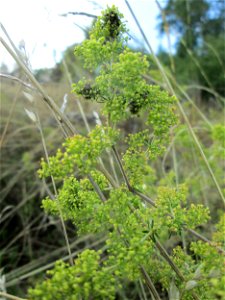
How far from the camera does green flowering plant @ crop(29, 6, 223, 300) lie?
721 mm

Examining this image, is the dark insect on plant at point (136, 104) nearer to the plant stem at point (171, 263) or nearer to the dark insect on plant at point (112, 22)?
the dark insect on plant at point (112, 22)

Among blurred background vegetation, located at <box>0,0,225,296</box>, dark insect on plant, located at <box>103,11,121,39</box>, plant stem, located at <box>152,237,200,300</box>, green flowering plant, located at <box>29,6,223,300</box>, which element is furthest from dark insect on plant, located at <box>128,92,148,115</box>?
blurred background vegetation, located at <box>0,0,225,296</box>

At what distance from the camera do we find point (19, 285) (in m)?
2.64

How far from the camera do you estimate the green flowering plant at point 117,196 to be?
0.72 meters

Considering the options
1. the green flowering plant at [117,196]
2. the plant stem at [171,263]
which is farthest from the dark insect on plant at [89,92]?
the plant stem at [171,263]

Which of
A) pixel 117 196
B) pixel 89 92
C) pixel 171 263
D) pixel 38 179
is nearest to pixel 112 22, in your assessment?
pixel 89 92

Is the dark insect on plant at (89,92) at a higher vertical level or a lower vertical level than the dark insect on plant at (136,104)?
higher

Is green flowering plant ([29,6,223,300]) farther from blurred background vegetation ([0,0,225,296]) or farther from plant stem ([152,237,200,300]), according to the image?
blurred background vegetation ([0,0,225,296])

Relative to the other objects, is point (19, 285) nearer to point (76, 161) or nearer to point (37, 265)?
point (37, 265)

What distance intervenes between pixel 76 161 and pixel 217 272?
0.33 meters

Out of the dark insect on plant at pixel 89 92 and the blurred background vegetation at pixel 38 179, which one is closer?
the dark insect on plant at pixel 89 92

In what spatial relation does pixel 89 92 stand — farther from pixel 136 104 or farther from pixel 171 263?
pixel 171 263

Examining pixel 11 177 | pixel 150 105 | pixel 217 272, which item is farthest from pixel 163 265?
pixel 11 177

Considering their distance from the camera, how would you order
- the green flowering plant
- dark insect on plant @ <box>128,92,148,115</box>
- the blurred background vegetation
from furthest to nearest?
1. the blurred background vegetation
2. dark insect on plant @ <box>128,92,148,115</box>
3. the green flowering plant
